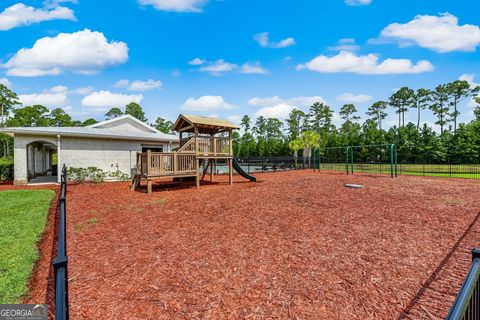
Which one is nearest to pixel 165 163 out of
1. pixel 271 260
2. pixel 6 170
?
pixel 271 260

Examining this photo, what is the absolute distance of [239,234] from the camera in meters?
5.08

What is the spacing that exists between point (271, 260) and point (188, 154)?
8304 mm

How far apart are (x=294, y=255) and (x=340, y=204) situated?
4075 millimetres

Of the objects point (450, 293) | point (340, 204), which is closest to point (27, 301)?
point (450, 293)

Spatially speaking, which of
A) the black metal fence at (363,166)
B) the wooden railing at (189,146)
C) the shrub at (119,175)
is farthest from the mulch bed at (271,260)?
the black metal fence at (363,166)

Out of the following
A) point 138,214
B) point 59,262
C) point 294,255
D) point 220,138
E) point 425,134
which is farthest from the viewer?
point 425,134

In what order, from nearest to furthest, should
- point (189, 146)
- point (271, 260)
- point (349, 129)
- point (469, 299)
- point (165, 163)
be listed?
1. point (469, 299)
2. point (271, 260)
3. point (165, 163)
4. point (189, 146)
5. point (349, 129)

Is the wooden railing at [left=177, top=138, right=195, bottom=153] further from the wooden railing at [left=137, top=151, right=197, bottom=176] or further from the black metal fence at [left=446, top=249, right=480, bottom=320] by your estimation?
the black metal fence at [left=446, top=249, right=480, bottom=320]

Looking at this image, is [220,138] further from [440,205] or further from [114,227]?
[440,205]

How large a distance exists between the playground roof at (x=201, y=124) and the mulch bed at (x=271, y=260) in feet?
17.1

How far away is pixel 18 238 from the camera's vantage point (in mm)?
4965

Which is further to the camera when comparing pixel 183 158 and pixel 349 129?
pixel 349 129

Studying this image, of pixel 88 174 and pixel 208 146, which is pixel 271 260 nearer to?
pixel 208 146

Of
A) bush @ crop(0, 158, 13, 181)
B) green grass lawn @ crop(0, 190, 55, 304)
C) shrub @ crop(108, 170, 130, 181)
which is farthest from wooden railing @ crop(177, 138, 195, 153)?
bush @ crop(0, 158, 13, 181)
